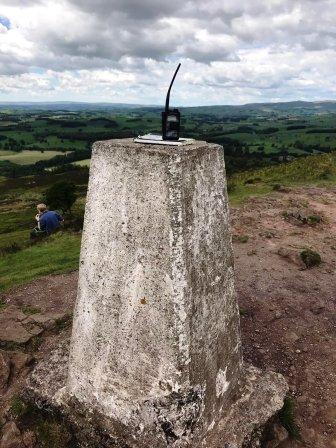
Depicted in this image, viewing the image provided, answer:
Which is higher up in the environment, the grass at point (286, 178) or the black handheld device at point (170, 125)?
the black handheld device at point (170, 125)

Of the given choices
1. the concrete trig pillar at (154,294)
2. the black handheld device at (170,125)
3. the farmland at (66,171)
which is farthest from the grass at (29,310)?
the black handheld device at (170,125)

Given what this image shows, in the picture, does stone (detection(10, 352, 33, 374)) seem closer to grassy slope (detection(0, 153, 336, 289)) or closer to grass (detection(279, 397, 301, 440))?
grassy slope (detection(0, 153, 336, 289))

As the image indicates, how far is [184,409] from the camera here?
4691 millimetres

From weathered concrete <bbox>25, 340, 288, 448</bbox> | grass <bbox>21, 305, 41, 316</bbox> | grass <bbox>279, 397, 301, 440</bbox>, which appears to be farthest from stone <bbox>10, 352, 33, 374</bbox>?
grass <bbox>279, 397, 301, 440</bbox>

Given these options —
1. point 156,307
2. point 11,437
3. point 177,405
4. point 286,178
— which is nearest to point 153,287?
point 156,307

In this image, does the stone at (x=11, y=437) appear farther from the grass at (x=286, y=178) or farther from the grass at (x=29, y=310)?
the grass at (x=286, y=178)

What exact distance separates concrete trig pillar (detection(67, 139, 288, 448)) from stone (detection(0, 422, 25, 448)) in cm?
100

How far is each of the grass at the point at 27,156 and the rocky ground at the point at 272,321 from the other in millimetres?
112852

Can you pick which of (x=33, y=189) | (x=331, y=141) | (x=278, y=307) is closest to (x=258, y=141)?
(x=331, y=141)

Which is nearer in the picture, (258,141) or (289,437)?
(289,437)

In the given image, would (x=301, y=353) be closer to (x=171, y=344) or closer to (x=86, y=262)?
(x=171, y=344)

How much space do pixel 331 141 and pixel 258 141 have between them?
82.3ft

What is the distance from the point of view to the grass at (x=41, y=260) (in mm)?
11547

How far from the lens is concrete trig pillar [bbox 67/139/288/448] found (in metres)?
4.26
